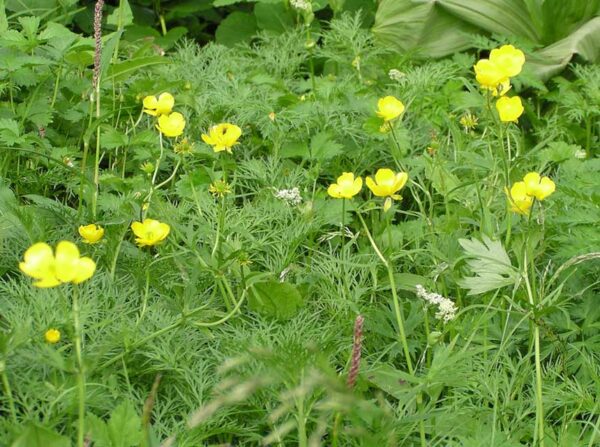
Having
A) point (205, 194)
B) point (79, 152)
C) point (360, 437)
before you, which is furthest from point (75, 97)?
point (360, 437)

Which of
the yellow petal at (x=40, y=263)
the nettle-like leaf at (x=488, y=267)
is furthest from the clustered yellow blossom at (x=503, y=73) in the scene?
the yellow petal at (x=40, y=263)

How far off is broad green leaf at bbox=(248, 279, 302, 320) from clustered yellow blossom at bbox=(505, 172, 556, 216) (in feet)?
1.31

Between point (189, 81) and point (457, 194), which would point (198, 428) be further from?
point (189, 81)

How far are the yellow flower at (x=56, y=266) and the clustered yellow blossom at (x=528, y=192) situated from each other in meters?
0.74

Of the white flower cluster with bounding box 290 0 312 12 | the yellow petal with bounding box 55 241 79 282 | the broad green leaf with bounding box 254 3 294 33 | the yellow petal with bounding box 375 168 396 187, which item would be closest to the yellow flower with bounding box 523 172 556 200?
the yellow petal with bounding box 375 168 396 187

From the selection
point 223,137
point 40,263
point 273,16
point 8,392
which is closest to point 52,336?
point 8,392

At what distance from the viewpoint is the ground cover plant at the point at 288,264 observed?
1.49 metres

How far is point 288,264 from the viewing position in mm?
1968

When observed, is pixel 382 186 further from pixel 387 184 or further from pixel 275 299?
pixel 275 299

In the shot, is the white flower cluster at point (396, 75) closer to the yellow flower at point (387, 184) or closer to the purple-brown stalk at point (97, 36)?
the purple-brown stalk at point (97, 36)

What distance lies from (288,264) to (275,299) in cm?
16

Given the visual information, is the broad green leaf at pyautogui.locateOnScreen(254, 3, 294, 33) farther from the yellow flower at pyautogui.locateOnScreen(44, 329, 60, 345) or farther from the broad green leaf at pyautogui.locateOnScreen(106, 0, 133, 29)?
the yellow flower at pyautogui.locateOnScreen(44, 329, 60, 345)

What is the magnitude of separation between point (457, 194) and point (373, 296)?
40cm

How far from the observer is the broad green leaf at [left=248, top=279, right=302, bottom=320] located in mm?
1812
